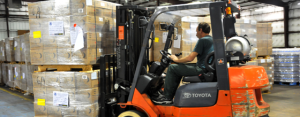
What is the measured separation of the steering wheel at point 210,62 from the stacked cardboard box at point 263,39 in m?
5.24

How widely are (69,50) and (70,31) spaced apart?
0.31 metres

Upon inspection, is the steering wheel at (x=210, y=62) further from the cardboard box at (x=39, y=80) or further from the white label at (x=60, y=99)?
the cardboard box at (x=39, y=80)

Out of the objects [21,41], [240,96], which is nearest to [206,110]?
[240,96]

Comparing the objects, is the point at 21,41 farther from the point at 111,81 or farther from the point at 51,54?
the point at 111,81

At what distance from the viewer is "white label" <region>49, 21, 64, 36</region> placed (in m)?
3.92

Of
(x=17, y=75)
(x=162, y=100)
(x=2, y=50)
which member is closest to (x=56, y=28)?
(x=162, y=100)

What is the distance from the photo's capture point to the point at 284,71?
9219 mm

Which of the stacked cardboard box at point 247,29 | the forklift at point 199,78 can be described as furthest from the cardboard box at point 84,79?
the stacked cardboard box at point 247,29

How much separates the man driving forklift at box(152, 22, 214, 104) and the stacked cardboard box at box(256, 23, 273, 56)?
16.4ft

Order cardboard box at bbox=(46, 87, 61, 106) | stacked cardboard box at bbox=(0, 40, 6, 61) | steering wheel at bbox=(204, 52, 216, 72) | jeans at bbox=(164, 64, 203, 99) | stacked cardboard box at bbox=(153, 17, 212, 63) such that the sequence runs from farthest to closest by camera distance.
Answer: stacked cardboard box at bbox=(0, 40, 6, 61), stacked cardboard box at bbox=(153, 17, 212, 63), cardboard box at bbox=(46, 87, 61, 106), jeans at bbox=(164, 64, 203, 99), steering wheel at bbox=(204, 52, 216, 72)

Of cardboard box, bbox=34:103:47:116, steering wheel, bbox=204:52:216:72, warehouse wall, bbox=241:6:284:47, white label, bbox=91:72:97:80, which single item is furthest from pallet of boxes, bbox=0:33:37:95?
warehouse wall, bbox=241:6:284:47

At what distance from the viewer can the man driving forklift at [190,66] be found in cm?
296

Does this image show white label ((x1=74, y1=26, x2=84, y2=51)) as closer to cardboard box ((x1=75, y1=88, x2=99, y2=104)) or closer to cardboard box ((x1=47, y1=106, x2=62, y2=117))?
cardboard box ((x1=75, y1=88, x2=99, y2=104))

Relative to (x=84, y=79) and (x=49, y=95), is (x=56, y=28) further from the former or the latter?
(x=49, y=95)
